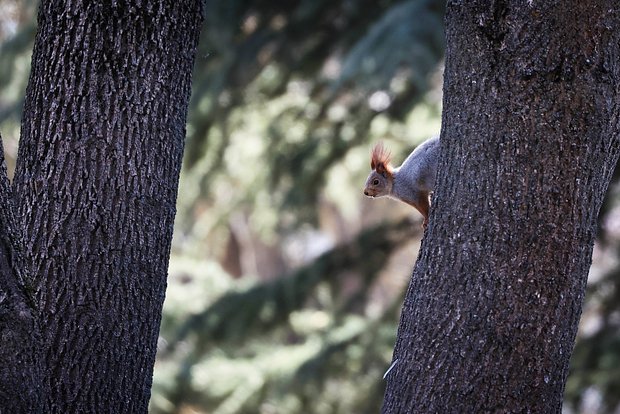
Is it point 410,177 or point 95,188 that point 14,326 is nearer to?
point 95,188

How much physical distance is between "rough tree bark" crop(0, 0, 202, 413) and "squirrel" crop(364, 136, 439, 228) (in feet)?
3.43

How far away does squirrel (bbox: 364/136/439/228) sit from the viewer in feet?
11.0

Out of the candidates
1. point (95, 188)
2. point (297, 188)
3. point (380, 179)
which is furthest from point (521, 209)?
point (297, 188)

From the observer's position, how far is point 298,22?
7.48 m

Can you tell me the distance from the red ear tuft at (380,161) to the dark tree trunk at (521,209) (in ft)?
4.41

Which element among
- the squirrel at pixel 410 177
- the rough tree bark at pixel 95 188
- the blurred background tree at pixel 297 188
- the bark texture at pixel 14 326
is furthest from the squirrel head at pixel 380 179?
the blurred background tree at pixel 297 188

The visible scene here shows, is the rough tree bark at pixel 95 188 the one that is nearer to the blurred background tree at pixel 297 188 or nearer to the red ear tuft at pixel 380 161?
the red ear tuft at pixel 380 161

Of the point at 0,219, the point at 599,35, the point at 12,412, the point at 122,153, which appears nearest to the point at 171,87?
the point at 122,153

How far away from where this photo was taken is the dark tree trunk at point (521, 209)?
2314 millimetres

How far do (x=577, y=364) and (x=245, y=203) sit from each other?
4.15 m

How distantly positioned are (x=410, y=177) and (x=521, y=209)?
46.9 inches

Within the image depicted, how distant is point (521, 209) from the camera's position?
2.32m

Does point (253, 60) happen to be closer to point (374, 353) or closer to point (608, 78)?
point (374, 353)

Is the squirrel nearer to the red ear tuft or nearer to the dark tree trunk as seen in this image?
the red ear tuft
